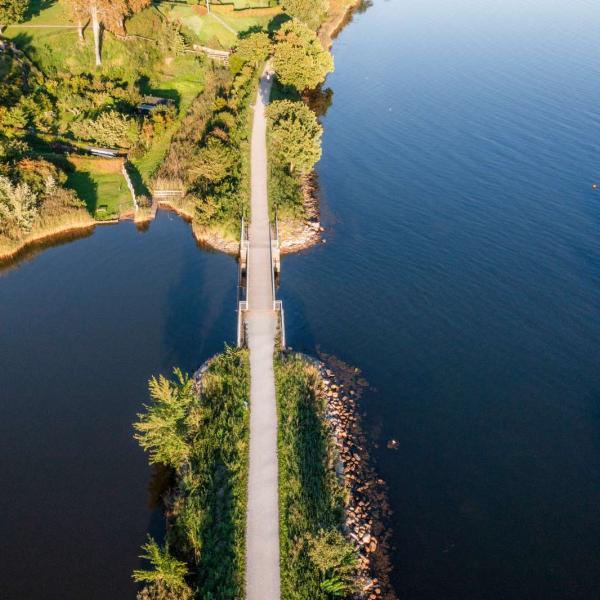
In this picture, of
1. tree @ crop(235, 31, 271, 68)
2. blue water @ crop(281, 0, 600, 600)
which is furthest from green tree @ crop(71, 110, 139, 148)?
blue water @ crop(281, 0, 600, 600)

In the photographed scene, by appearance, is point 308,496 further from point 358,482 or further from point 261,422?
point 261,422

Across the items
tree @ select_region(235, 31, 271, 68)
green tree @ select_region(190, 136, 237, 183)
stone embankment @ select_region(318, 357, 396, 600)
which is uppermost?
tree @ select_region(235, 31, 271, 68)

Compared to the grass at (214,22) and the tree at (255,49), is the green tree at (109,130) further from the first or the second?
the grass at (214,22)

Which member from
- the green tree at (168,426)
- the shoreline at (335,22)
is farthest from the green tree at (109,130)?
the shoreline at (335,22)

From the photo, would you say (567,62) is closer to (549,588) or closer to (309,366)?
(309,366)

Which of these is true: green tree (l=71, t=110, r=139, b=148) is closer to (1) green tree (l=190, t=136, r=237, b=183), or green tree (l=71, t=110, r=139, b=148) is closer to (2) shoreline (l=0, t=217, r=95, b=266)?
(1) green tree (l=190, t=136, r=237, b=183)

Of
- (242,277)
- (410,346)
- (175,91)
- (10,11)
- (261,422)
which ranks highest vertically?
(10,11)

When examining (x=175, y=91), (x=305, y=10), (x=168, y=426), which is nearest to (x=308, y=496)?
(x=168, y=426)
